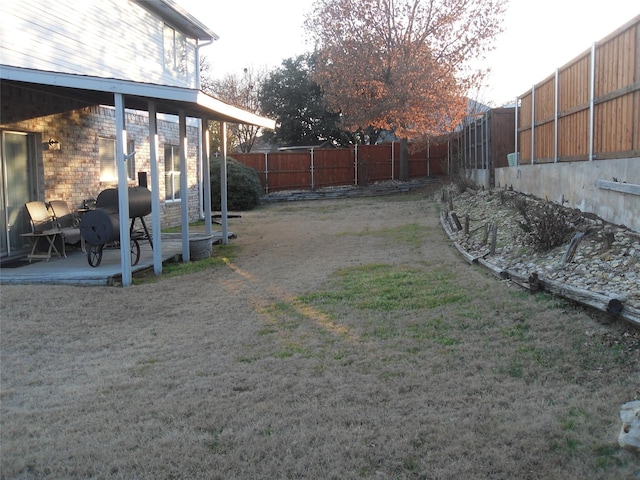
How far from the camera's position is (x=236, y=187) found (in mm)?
23062

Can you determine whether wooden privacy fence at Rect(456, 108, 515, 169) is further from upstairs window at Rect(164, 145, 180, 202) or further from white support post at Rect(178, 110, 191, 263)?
white support post at Rect(178, 110, 191, 263)

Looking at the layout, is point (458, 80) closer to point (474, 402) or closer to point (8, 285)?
point (8, 285)

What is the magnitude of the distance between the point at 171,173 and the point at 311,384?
12.3 meters

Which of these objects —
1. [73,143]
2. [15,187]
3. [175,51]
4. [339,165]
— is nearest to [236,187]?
[339,165]

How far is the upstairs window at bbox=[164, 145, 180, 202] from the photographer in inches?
604

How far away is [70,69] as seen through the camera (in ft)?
35.4

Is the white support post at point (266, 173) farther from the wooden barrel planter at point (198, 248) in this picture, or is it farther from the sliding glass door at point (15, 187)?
the sliding glass door at point (15, 187)

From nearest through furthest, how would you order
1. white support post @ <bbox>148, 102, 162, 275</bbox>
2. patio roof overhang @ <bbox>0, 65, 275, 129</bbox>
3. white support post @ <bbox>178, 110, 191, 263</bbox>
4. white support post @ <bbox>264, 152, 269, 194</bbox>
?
patio roof overhang @ <bbox>0, 65, 275, 129</bbox>
white support post @ <bbox>148, 102, 162, 275</bbox>
white support post @ <bbox>178, 110, 191, 263</bbox>
white support post @ <bbox>264, 152, 269, 194</bbox>

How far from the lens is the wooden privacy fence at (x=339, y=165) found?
90.4 ft

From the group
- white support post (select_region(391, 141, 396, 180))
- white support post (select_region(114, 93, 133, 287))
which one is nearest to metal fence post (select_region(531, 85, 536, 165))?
white support post (select_region(114, 93, 133, 287))

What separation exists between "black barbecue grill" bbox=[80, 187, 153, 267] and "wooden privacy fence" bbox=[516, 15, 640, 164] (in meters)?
6.87

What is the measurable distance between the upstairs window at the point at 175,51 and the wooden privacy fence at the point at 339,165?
10.5 meters

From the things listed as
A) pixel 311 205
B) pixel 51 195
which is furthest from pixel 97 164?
pixel 311 205

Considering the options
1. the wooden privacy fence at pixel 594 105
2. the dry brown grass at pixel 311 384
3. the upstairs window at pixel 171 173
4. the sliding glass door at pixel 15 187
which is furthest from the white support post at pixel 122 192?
the upstairs window at pixel 171 173
